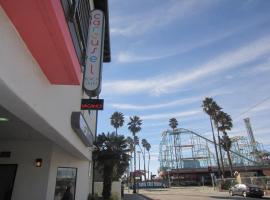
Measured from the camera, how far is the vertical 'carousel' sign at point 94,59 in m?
7.91

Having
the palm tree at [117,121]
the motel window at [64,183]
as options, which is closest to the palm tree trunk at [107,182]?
the motel window at [64,183]

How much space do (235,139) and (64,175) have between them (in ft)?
358

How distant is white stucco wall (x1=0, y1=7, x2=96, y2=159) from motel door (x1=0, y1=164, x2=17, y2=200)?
4.28 m

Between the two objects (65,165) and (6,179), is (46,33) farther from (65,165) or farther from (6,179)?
(65,165)

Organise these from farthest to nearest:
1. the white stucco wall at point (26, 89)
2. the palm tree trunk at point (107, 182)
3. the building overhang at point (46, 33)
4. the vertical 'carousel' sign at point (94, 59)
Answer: the palm tree trunk at point (107, 182)
the vertical 'carousel' sign at point (94, 59)
the white stucco wall at point (26, 89)
the building overhang at point (46, 33)

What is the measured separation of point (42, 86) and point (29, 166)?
6.56m

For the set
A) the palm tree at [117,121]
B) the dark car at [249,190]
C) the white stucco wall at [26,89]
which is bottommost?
the dark car at [249,190]

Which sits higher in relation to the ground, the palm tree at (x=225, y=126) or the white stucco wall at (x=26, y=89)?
the palm tree at (x=225, y=126)

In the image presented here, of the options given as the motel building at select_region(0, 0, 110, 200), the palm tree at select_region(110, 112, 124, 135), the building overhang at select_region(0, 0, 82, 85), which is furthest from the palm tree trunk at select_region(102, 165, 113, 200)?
the palm tree at select_region(110, 112, 124, 135)

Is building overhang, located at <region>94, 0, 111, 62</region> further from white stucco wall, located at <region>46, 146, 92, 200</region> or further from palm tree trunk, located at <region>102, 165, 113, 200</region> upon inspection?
palm tree trunk, located at <region>102, 165, 113, 200</region>

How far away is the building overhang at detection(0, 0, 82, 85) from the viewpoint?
3750 mm

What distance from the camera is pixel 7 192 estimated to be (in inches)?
407

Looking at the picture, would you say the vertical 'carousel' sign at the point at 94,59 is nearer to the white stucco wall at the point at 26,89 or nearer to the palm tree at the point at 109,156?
the white stucco wall at the point at 26,89

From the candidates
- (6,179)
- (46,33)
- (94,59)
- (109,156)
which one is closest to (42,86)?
(46,33)
